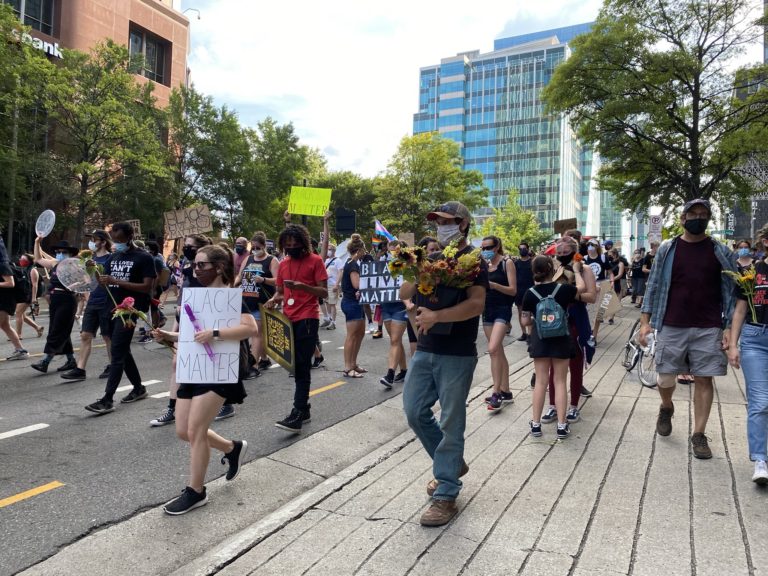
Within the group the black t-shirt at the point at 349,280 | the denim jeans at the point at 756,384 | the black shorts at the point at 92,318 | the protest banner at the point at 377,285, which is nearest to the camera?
the denim jeans at the point at 756,384

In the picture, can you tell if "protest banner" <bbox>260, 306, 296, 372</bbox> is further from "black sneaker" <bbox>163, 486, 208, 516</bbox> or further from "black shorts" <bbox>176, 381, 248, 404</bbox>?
"black sneaker" <bbox>163, 486, 208, 516</bbox>

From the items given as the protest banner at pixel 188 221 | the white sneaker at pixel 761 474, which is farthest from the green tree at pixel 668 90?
the white sneaker at pixel 761 474

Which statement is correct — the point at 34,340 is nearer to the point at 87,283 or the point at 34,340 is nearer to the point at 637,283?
the point at 87,283

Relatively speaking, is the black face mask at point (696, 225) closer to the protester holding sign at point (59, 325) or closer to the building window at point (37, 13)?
the protester holding sign at point (59, 325)

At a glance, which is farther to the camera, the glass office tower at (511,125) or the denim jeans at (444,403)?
the glass office tower at (511,125)

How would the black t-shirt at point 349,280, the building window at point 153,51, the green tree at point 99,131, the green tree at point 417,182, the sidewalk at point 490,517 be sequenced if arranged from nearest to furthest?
the sidewalk at point 490,517 → the black t-shirt at point 349,280 → the green tree at point 99,131 → the building window at point 153,51 → the green tree at point 417,182

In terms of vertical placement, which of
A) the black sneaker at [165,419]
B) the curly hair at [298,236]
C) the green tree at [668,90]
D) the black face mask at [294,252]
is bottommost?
the black sneaker at [165,419]

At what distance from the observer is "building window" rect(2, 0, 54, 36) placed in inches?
1175

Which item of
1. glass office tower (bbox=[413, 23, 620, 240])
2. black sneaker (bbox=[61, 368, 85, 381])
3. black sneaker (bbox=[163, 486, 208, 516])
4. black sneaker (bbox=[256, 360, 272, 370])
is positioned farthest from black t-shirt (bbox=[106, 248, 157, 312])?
glass office tower (bbox=[413, 23, 620, 240])

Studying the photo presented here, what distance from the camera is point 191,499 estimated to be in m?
3.75

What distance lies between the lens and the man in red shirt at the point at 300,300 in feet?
18.6

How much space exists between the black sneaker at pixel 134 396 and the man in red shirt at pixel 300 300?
200 cm

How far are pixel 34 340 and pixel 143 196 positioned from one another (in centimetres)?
2032

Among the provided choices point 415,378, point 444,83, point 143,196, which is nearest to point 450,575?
point 415,378
